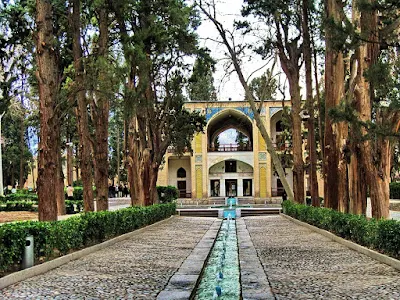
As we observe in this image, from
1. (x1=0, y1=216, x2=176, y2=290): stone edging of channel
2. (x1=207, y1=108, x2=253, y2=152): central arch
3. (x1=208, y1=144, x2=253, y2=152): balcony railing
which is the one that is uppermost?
(x1=207, y1=108, x2=253, y2=152): central arch

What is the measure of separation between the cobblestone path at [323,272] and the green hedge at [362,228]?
0.35m

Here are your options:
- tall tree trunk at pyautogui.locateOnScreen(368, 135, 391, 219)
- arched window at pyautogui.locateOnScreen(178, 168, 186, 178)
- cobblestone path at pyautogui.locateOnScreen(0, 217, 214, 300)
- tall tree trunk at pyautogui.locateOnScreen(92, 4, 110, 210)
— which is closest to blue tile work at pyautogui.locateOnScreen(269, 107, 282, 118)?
arched window at pyautogui.locateOnScreen(178, 168, 186, 178)

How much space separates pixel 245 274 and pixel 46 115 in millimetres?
5687

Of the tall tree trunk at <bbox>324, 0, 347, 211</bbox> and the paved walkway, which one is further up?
the tall tree trunk at <bbox>324, 0, 347, 211</bbox>

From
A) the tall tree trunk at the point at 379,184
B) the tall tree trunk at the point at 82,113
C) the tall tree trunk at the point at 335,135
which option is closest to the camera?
the tall tree trunk at the point at 379,184

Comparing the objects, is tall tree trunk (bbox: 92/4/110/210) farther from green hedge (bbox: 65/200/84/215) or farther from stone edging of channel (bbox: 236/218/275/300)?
green hedge (bbox: 65/200/84/215)

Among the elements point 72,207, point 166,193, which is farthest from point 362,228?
point 166,193

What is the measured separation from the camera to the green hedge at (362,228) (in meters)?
8.95

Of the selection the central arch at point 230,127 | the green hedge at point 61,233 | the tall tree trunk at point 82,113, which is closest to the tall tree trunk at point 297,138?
the green hedge at point 61,233

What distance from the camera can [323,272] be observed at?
818 centimetres

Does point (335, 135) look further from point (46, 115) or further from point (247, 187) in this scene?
point (247, 187)

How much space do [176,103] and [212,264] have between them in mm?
13206

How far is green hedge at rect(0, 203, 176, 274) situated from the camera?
7.47 meters

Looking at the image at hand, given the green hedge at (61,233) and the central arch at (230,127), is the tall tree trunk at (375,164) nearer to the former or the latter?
the green hedge at (61,233)
